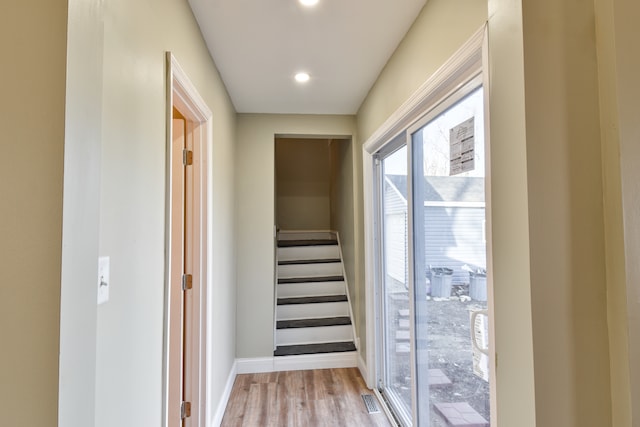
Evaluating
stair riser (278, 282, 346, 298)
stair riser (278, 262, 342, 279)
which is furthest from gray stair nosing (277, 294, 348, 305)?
stair riser (278, 262, 342, 279)

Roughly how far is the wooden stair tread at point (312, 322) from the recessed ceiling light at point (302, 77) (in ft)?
8.23

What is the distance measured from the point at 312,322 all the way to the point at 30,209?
10.9 feet

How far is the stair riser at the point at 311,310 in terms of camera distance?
370cm

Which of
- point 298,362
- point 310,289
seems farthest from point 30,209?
point 310,289

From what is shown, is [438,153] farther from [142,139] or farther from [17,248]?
[17,248]

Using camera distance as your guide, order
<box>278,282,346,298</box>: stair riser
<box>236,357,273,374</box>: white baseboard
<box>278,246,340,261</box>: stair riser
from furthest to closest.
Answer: <box>278,246,340,261</box>: stair riser < <box>278,282,346,298</box>: stair riser < <box>236,357,273,374</box>: white baseboard

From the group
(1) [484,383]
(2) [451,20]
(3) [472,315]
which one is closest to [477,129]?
(2) [451,20]

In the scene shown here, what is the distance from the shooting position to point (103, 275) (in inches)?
33.9

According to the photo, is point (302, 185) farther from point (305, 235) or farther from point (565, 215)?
point (565, 215)

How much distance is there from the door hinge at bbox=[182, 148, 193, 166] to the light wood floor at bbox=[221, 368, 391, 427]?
1.92 meters

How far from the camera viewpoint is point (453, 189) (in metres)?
1.53

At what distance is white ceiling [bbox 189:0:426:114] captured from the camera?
66.4 inches

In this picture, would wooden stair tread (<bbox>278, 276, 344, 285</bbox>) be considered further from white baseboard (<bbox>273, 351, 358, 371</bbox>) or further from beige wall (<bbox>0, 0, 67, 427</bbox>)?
beige wall (<bbox>0, 0, 67, 427</bbox>)

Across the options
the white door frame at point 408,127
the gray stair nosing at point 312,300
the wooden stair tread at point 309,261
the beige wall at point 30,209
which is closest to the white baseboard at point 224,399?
the gray stair nosing at point 312,300
